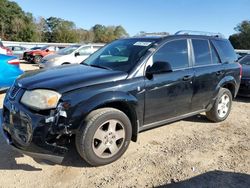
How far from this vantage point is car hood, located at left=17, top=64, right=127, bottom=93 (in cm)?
327

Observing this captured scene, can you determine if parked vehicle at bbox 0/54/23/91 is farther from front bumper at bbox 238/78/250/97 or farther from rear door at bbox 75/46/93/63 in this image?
front bumper at bbox 238/78/250/97

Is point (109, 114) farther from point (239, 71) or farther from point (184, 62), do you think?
point (239, 71)

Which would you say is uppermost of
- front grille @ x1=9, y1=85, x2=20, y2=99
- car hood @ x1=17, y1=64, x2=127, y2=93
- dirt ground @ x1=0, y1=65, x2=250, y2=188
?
car hood @ x1=17, y1=64, x2=127, y2=93

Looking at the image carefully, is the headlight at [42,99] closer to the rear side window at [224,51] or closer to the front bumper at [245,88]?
the rear side window at [224,51]

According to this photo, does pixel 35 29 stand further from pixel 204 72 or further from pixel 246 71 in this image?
pixel 204 72

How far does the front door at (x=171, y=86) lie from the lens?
154 inches

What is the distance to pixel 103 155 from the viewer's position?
A: 11.5 ft

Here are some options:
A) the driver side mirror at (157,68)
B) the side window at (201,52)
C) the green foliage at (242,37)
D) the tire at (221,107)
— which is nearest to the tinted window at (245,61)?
the tire at (221,107)

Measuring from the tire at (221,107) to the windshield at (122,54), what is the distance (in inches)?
79.6

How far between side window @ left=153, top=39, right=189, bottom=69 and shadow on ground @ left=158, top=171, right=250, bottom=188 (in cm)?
177

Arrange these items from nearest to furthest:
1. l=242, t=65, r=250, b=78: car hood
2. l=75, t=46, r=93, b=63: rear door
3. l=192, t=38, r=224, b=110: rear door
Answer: l=192, t=38, r=224, b=110: rear door → l=242, t=65, r=250, b=78: car hood → l=75, t=46, r=93, b=63: rear door

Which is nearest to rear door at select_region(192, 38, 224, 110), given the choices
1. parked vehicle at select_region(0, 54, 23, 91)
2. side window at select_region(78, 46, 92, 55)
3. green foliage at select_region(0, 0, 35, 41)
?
parked vehicle at select_region(0, 54, 23, 91)

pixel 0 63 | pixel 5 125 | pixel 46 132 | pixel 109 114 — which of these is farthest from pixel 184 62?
pixel 0 63

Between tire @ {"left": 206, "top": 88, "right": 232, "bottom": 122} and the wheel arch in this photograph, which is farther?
tire @ {"left": 206, "top": 88, "right": 232, "bottom": 122}
